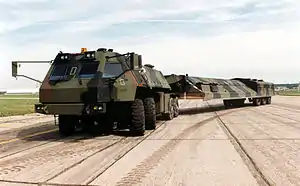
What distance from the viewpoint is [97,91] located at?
10438mm

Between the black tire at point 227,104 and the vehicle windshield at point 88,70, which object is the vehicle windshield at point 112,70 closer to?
the vehicle windshield at point 88,70

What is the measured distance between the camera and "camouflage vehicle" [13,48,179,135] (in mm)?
10531

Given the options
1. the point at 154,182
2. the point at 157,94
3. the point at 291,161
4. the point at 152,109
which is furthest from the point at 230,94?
the point at 154,182

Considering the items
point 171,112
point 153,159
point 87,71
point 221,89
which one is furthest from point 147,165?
point 221,89

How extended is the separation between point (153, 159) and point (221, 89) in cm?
1858

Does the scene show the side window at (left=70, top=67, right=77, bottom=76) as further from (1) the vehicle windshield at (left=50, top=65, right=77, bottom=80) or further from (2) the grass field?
(2) the grass field

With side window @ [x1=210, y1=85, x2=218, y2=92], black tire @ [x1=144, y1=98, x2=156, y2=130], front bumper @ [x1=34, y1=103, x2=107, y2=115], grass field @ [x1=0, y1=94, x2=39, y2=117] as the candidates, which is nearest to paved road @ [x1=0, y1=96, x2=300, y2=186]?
front bumper @ [x1=34, y1=103, x2=107, y2=115]

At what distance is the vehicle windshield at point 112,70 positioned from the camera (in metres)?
11.1

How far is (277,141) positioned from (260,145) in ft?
3.14

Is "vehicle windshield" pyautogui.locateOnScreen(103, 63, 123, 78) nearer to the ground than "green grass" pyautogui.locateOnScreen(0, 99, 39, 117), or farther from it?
farther from it

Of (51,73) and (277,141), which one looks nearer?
(277,141)

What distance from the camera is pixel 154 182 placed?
5816mm

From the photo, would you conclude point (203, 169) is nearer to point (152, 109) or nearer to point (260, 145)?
point (260, 145)

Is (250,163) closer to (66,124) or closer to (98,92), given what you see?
(98,92)
